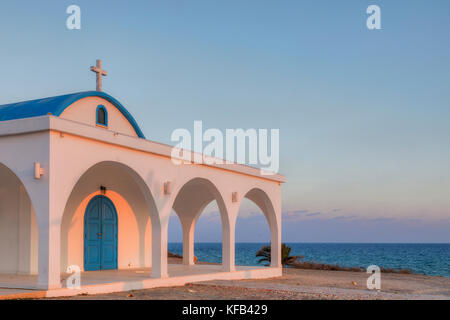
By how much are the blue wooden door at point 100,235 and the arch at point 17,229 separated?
63.5 inches

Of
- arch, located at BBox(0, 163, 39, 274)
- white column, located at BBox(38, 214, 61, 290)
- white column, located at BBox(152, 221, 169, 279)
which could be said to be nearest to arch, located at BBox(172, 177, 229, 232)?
white column, located at BBox(152, 221, 169, 279)

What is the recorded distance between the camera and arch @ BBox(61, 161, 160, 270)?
13695 millimetres

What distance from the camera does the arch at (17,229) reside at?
13.0m

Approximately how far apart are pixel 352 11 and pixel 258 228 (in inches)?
857

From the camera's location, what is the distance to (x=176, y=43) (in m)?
18.7

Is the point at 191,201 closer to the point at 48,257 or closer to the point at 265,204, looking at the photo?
the point at 265,204

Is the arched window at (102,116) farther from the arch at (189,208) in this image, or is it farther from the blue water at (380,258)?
the blue water at (380,258)

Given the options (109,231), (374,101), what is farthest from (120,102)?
(374,101)

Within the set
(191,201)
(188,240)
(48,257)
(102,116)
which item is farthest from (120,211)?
(48,257)

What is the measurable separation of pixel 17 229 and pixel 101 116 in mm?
3719

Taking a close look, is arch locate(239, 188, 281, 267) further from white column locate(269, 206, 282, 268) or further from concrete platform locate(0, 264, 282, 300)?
concrete platform locate(0, 264, 282, 300)

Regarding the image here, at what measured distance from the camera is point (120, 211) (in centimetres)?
1582

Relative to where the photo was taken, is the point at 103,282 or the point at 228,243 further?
the point at 228,243

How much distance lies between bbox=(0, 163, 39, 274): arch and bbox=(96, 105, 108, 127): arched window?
2.66 m
